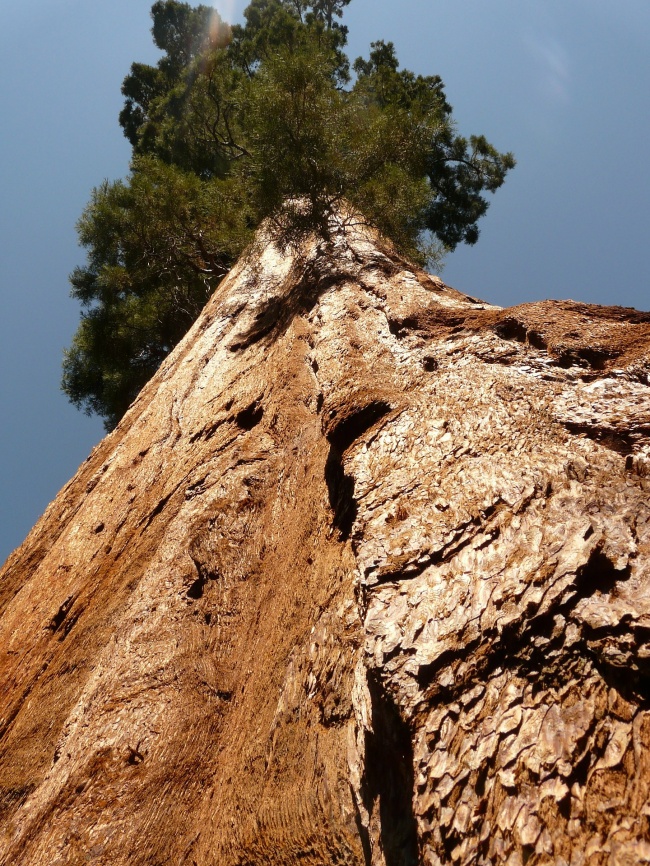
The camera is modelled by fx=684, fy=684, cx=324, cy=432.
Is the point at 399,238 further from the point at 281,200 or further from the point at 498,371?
the point at 498,371

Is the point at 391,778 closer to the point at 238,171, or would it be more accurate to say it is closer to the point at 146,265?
the point at 238,171

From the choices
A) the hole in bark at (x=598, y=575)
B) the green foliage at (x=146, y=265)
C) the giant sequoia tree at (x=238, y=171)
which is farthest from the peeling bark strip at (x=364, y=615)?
the green foliage at (x=146, y=265)

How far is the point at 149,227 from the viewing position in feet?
40.4

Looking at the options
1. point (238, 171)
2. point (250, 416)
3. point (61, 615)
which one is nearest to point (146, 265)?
point (238, 171)

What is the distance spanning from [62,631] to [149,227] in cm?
883

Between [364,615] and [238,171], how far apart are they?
8.86 m

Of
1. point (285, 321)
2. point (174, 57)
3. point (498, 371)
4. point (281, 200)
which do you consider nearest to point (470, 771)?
point (498, 371)

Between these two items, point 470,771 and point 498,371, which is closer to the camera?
point 470,771

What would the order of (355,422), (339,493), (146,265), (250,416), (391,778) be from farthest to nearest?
(146,265) → (250,416) → (339,493) → (355,422) → (391,778)

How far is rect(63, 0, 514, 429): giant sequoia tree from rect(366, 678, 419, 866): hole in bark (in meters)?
7.03

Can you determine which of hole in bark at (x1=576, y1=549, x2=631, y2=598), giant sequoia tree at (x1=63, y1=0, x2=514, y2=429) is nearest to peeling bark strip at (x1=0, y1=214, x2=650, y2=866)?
hole in bark at (x1=576, y1=549, x2=631, y2=598)

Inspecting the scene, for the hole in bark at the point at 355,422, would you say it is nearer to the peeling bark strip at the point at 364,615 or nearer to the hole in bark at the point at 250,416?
the peeling bark strip at the point at 364,615

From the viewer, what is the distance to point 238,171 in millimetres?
10211

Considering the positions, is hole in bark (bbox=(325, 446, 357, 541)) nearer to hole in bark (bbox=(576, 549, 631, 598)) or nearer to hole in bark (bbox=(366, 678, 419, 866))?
hole in bark (bbox=(366, 678, 419, 866))
